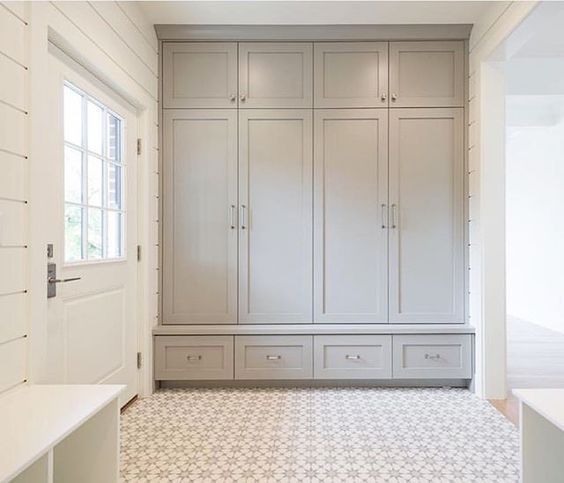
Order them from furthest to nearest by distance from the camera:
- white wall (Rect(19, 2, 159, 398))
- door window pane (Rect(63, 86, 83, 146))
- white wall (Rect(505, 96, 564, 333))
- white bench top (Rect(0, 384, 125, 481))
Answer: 1. white wall (Rect(505, 96, 564, 333))
2. door window pane (Rect(63, 86, 83, 146))
3. white wall (Rect(19, 2, 159, 398))
4. white bench top (Rect(0, 384, 125, 481))

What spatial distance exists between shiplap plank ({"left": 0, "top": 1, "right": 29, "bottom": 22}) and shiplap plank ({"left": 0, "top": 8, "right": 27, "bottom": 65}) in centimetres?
2

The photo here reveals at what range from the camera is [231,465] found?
1872 millimetres

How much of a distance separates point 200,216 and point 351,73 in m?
1.48

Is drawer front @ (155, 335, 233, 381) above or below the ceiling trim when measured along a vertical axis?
below

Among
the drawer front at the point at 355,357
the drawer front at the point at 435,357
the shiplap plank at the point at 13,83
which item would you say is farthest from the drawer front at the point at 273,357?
the shiplap plank at the point at 13,83

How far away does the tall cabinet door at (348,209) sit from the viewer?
290 centimetres

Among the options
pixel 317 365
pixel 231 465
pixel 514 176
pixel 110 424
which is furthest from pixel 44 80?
pixel 514 176

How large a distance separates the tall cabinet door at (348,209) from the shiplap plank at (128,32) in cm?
120

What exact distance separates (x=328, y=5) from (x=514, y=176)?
4.77m

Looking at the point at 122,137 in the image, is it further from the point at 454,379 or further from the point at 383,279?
the point at 454,379

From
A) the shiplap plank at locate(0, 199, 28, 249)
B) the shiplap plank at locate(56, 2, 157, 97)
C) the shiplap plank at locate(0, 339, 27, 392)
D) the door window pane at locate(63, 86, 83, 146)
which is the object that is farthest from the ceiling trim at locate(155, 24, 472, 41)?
the shiplap plank at locate(0, 339, 27, 392)

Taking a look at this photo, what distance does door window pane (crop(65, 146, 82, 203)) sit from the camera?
1.95 m

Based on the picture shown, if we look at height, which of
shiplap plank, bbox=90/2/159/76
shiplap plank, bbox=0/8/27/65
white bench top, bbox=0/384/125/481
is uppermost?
shiplap plank, bbox=90/2/159/76

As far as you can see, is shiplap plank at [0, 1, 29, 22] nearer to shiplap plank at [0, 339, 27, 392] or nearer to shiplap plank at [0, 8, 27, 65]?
shiplap plank at [0, 8, 27, 65]
